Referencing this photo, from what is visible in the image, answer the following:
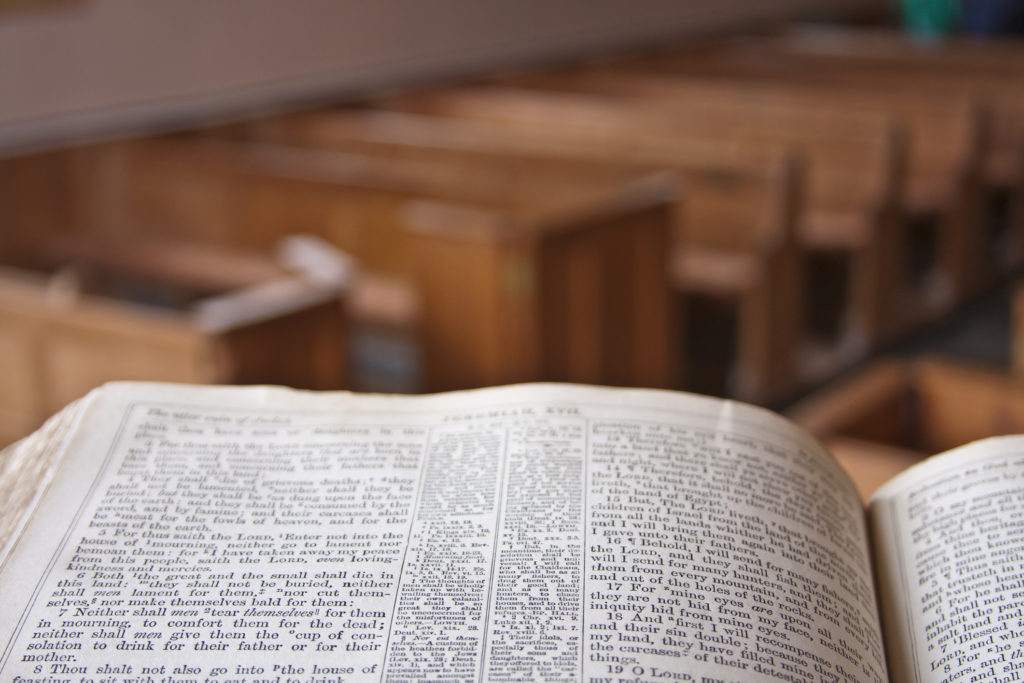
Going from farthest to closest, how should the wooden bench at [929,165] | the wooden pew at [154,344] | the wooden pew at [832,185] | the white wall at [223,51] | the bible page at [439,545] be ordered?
the wooden bench at [929,165]
the wooden pew at [832,185]
the white wall at [223,51]
the wooden pew at [154,344]
the bible page at [439,545]

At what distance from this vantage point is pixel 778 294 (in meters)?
4.24

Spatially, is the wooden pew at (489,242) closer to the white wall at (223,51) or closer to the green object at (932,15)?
the white wall at (223,51)

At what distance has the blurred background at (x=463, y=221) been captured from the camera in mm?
2900

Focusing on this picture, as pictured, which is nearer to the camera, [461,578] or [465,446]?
[461,578]

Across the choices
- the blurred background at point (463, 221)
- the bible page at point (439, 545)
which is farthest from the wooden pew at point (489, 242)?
the bible page at point (439, 545)

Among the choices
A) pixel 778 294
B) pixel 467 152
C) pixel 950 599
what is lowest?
pixel 778 294

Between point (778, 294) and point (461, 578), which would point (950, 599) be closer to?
point (461, 578)

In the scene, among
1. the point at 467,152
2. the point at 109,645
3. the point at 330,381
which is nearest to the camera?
the point at 109,645

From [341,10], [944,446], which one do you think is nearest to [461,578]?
[944,446]

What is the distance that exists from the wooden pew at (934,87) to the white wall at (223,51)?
1.12m

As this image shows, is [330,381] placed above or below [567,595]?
below

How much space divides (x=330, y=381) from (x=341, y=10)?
3315 mm

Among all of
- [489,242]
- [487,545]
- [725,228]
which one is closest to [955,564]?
[487,545]

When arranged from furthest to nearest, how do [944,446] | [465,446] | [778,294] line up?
[778,294], [944,446], [465,446]
